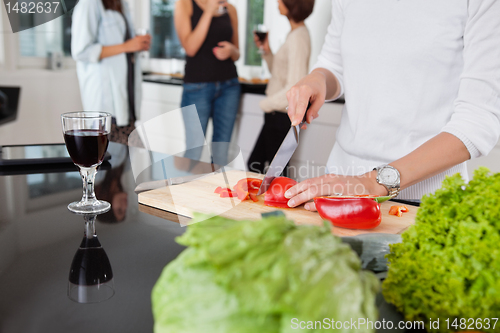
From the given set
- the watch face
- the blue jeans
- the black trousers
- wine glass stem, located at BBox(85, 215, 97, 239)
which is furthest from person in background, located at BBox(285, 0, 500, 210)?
the blue jeans

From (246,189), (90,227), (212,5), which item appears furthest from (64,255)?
(212,5)

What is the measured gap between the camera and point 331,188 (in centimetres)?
101

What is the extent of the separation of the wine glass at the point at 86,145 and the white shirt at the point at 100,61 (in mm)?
1815

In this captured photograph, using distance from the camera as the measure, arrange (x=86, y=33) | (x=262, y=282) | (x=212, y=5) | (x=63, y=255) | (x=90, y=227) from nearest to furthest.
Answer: (x=262, y=282) → (x=63, y=255) → (x=90, y=227) → (x=86, y=33) → (x=212, y=5)

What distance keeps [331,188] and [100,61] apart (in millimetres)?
2059

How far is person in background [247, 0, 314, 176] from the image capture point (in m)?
2.66

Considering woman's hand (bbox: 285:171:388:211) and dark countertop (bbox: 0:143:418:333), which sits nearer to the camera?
dark countertop (bbox: 0:143:418:333)

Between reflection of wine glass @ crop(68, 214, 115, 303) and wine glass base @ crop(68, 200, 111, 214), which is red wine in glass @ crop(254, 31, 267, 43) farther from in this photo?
reflection of wine glass @ crop(68, 214, 115, 303)

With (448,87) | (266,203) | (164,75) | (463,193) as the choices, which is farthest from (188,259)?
(164,75)

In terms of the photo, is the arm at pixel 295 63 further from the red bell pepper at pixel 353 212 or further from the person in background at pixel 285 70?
the red bell pepper at pixel 353 212

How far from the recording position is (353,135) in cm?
138

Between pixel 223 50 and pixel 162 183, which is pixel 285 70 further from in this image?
pixel 162 183

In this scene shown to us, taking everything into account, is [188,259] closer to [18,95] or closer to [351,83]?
[351,83]

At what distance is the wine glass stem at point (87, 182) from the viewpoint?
2.97 feet
